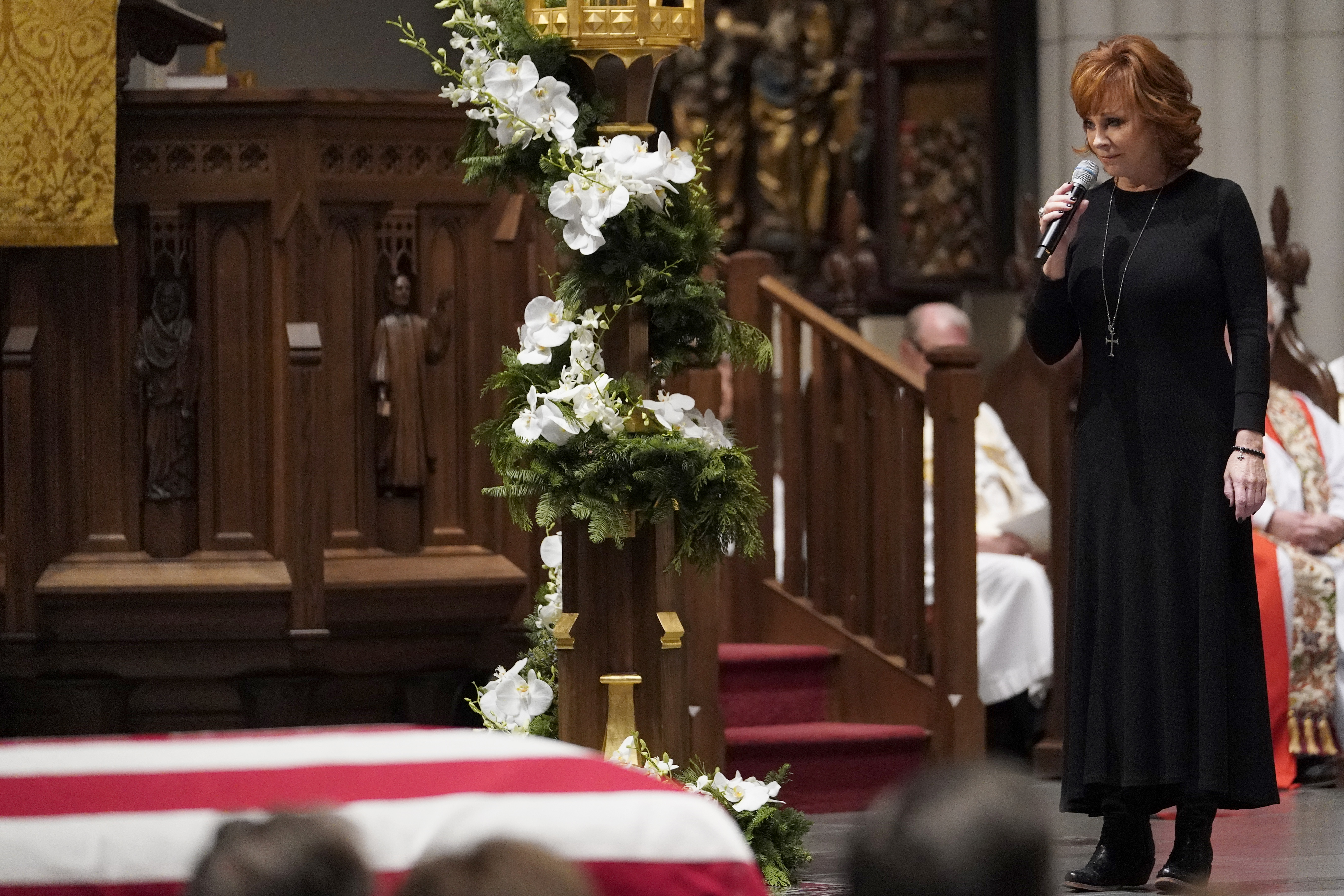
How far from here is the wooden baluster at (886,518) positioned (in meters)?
6.45

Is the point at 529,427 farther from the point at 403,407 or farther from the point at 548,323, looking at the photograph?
the point at 403,407

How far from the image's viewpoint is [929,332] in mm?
7945

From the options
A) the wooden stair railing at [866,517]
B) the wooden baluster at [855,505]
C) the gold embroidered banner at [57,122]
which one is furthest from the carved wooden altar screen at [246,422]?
the wooden baluster at [855,505]

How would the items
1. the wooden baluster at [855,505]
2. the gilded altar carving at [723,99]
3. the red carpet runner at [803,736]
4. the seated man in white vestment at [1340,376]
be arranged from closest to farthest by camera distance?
the red carpet runner at [803,736] → the wooden baluster at [855,505] → the seated man in white vestment at [1340,376] → the gilded altar carving at [723,99]

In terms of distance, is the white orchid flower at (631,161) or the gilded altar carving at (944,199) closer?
the white orchid flower at (631,161)

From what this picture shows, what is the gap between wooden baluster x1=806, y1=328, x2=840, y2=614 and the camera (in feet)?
21.6

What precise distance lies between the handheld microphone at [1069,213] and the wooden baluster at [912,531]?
2105mm

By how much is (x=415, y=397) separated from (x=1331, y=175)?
538 centimetres

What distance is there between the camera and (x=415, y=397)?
5.84m

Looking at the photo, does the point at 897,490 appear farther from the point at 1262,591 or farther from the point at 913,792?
the point at 913,792

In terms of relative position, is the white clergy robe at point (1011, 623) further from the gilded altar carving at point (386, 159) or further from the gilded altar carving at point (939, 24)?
the gilded altar carving at point (939, 24)

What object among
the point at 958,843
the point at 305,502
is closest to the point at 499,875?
the point at 958,843

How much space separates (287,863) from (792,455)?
16.9ft

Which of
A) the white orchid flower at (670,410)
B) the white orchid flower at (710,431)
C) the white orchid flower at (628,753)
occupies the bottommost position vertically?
the white orchid flower at (628,753)
